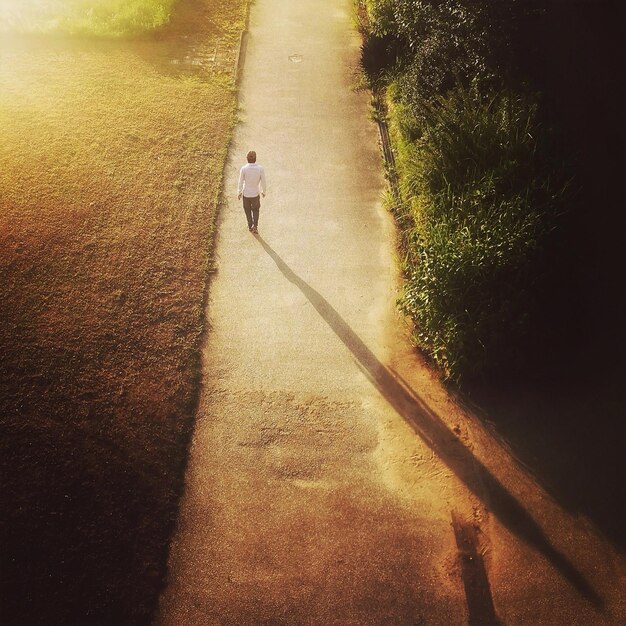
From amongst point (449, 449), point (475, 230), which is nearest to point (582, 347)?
point (475, 230)

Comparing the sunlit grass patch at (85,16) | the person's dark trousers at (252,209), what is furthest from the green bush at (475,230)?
the sunlit grass patch at (85,16)

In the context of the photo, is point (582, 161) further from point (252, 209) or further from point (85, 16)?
point (85, 16)

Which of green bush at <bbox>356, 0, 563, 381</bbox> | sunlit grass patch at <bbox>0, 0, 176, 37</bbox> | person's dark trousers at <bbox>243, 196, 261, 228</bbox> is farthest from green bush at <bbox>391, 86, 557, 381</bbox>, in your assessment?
sunlit grass patch at <bbox>0, 0, 176, 37</bbox>

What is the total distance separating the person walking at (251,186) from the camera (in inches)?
315

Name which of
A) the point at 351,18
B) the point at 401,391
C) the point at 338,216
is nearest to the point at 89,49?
the point at 351,18

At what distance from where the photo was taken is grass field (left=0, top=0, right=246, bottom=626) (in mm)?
5168

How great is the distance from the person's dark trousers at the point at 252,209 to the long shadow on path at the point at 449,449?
1.39m

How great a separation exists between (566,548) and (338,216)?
22.4 feet

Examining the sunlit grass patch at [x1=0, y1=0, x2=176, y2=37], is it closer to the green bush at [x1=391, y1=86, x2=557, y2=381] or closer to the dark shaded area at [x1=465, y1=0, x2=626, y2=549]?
the green bush at [x1=391, y1=86, x2=557, y2=381]

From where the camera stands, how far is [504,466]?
19.9ft

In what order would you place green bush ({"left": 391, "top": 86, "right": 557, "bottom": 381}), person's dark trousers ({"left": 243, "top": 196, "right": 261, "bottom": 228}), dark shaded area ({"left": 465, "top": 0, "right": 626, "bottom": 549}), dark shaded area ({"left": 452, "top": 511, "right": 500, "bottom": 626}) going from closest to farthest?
dark shaded area ({"left": 452, "top": 511, "right": 500, "bottom": 626}), dark shaded area ({"left": 465, "top": 0, "right": 626, "bottom": 549}), green bush ({"left": 391, "top": 86, "right": 557, "bottom": 381}), person's dark trousers ({"left": 243, "top": 196, "right": 261, "bottom": 228})

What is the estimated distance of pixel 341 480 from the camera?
19.6 feet

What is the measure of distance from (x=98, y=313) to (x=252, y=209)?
338 centimetres

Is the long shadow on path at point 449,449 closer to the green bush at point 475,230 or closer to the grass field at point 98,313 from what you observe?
the green bush at point 475,230
